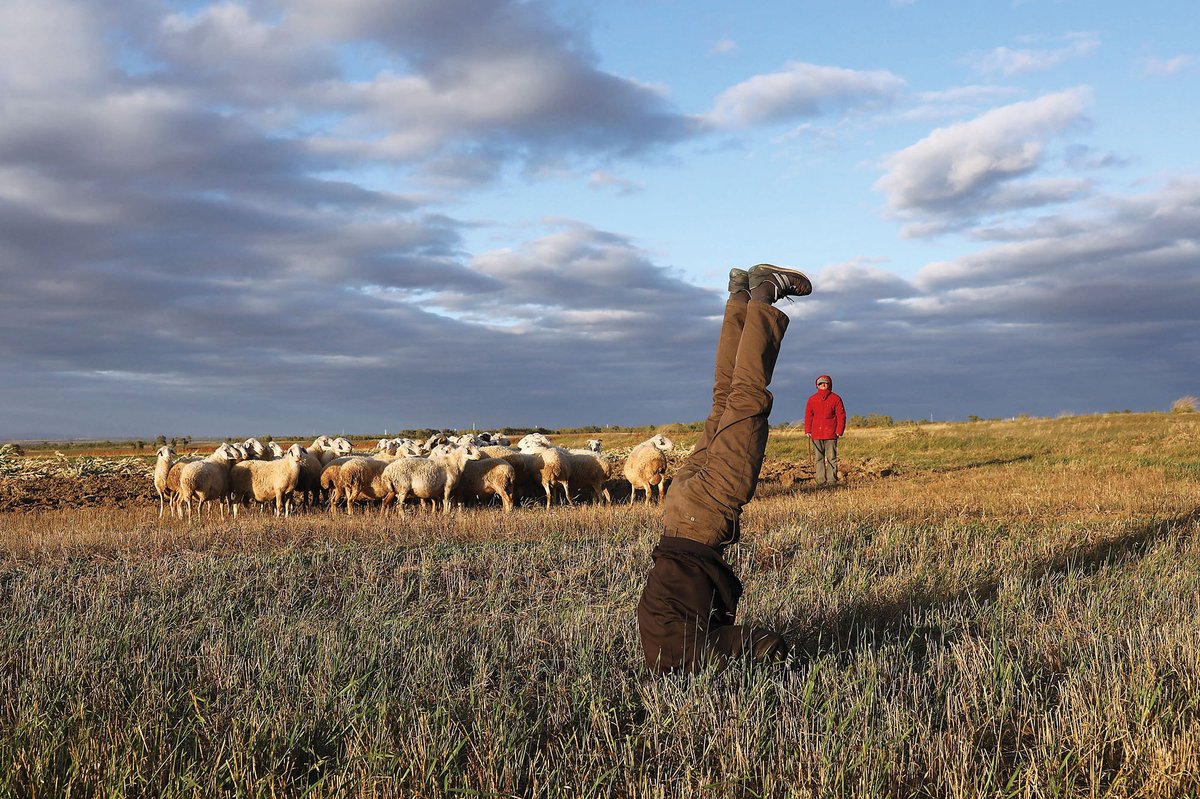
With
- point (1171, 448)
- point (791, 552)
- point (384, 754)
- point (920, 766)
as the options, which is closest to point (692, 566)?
point (920, 766)

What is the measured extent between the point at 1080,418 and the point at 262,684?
38.8m

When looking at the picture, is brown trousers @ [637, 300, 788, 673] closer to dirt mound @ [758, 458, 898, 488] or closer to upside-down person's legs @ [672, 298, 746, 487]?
upside-down person's legs @ [672, 298, 746, 487]

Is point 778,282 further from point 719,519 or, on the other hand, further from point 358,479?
point 358,479

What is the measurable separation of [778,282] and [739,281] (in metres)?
0.36

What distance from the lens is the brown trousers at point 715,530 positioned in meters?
4.73

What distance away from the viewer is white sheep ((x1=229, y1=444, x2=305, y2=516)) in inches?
626

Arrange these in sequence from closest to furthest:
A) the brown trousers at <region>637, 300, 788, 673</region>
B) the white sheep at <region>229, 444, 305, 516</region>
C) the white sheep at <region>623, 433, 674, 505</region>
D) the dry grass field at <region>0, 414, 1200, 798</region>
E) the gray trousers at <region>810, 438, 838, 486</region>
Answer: the dry grass field at <region>0, 414, 1200, 798</region> < the brown trousers at <region>637, 300, 788, 673</region> < the white sheep at <region>229, 444, 305, 516</region> < the white sheep at <region>623, 433, 674, 505</region> < the gray trousers at <region>810, 438, 838, 486</region>

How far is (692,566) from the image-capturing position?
4.82m

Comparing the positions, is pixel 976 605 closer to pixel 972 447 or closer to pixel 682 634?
pixel 682 634

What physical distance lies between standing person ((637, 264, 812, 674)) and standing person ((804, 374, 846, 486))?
46.5 ft

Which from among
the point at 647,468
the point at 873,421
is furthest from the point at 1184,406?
the point at 647,468

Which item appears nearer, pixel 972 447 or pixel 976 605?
pixel 976 605

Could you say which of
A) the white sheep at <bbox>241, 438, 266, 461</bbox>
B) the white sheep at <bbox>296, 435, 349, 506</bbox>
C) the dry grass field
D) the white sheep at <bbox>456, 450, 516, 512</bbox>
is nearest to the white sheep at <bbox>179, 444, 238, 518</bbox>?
the white sheep at <bbox>296, 435, 349, 506</bbox>

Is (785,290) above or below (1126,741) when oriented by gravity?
above
